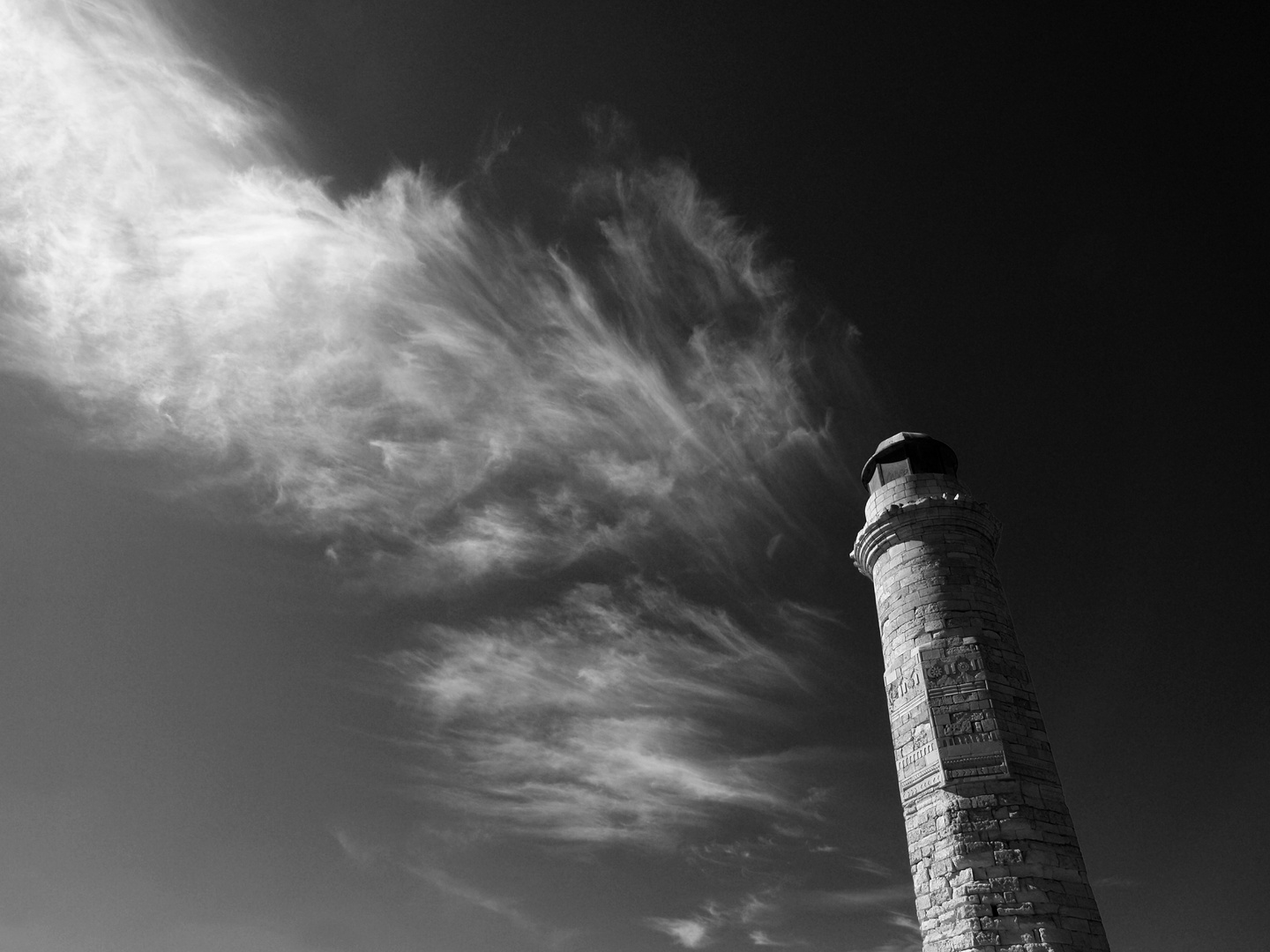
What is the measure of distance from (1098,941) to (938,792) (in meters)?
2.73

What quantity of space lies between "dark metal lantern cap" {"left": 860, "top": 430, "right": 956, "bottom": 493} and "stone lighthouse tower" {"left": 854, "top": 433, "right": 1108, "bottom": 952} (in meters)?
0.38

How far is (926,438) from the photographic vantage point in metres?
15.0

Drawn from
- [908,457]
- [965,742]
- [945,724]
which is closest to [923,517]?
[908,457]

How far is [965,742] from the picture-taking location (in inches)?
438

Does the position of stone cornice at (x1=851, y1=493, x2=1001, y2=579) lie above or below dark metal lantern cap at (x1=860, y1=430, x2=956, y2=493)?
below

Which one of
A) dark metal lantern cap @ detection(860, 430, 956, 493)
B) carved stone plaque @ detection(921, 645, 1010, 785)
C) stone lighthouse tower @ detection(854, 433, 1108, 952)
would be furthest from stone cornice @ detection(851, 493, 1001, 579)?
carved stone plaque @ detection(921, 645, 1010, 785)

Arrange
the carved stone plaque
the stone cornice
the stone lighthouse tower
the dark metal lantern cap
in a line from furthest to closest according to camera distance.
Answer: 1. the dark metal lantern cap
2. the stone cornice
3. the carved stone plaque
4. the stone lighthouse tower

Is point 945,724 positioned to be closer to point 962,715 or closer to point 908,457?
point 962,715

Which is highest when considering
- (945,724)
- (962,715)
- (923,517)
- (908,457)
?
(908,457)

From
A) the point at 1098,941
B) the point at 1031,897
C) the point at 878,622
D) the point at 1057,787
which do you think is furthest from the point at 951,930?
the point at 878,622

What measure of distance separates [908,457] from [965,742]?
19.0 feet

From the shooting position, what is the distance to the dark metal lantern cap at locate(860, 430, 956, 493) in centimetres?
1455

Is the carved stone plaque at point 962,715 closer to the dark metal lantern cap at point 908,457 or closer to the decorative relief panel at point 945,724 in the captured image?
the decorative relief panel at point 945,724

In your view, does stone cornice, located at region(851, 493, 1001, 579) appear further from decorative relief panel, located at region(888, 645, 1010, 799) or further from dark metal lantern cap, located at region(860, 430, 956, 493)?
decorative relief panel, located at region(888, 645, 1010, 799)
